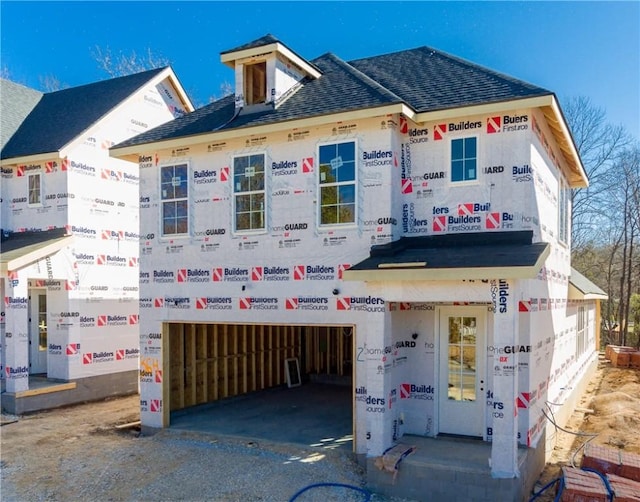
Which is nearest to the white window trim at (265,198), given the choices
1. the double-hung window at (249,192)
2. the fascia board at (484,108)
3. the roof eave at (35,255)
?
the double-hung window at (249,192)

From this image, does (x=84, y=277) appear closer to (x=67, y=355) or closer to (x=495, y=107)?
(x=67, y=355)

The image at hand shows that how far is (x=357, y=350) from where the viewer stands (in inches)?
363

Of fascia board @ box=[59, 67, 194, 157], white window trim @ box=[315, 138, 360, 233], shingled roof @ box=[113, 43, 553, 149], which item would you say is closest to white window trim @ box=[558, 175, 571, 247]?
shingled roof @ box=[113, 43, 553, 149]

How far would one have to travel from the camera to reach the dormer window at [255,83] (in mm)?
11078

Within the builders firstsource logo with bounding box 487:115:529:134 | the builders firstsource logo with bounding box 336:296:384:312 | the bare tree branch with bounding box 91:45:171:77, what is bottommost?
the builders firstsource logo with bounding box 336:296:384:312

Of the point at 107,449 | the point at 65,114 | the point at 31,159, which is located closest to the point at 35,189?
the point at 31,159

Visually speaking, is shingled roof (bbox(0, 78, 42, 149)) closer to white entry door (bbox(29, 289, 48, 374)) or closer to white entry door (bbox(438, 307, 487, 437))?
white entry door (bbox(29, 289, 48, 374))

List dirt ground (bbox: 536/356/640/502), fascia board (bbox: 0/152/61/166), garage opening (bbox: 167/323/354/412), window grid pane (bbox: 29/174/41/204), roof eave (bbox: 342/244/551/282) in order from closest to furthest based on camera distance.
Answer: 1. roof eave (bbox: 342/244/551/282)
2. dirt ground (bbox: 536/356/640/502)
3. garage opening (bbox: 167/323/354/412)
4. fascia board (bbox: 0/152/61/166)
5. window grid pane (bbox: 29/174/41/204)

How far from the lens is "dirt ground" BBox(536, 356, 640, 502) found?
1010 cm

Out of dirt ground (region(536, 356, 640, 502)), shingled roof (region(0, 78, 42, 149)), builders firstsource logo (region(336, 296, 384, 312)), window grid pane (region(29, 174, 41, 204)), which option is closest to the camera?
builders firstsource logo (region(336, 296, 384, 312))

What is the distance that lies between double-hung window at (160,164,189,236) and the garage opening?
2.10m

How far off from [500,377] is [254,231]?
5.13 meters

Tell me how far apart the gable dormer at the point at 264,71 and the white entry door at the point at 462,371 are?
5446mm

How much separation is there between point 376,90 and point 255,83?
2.93m
